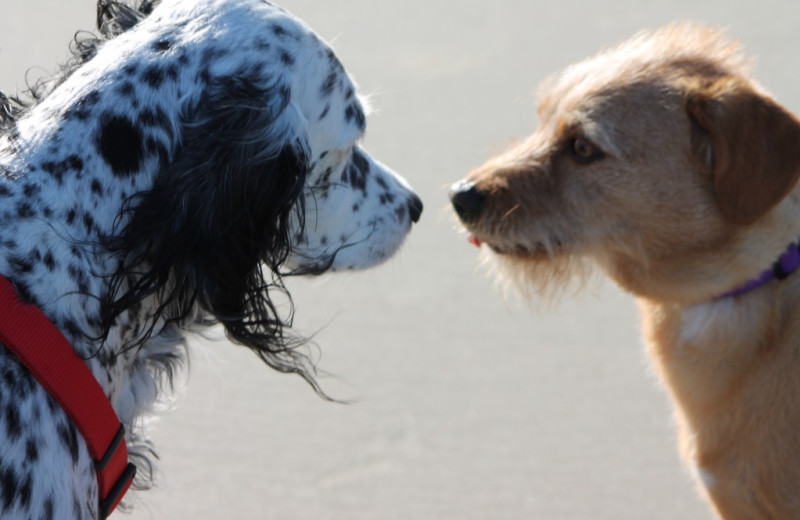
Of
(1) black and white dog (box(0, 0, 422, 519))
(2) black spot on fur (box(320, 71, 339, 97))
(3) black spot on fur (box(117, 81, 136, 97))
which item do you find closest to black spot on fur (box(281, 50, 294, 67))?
(1) black and white dog (box(0, 0, 422, 519))

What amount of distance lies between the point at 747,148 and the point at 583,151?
1.67 feet

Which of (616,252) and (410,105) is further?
(410,105)

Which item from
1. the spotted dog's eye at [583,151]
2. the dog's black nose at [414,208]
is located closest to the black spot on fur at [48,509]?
the dog's black nose at [414,208]

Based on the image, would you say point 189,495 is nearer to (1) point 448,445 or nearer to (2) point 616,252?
(1) point 448,445

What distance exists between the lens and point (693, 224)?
310cm

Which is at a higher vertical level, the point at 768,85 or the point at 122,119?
the point at 122,119

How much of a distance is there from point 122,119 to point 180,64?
0.19 metres

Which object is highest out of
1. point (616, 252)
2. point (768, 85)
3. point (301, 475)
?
point (616, 252)

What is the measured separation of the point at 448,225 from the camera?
5.79 meters

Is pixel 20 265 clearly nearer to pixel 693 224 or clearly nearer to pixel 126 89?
pixel 126 89

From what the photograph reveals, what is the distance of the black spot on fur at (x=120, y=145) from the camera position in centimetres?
229

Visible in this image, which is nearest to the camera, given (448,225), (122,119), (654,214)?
(122,119)

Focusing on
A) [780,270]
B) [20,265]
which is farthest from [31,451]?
[780,270]

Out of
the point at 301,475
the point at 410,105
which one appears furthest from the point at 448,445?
the point at 410,105
